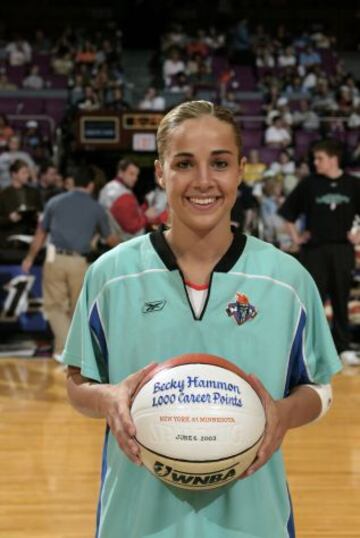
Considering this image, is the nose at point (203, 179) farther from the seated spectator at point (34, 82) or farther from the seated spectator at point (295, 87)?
the seated spectator at point (295, 87)

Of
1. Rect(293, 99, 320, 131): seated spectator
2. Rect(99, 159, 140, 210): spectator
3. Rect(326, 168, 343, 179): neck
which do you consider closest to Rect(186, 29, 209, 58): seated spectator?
Rect(293, 99, 320, 131): seated spectator

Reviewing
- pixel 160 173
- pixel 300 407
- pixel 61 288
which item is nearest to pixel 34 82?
pixel 61 288

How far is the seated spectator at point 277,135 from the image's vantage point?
15.0 metres

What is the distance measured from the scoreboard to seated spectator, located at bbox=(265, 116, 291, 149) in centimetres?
373

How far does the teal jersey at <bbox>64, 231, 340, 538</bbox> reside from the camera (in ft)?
5.63

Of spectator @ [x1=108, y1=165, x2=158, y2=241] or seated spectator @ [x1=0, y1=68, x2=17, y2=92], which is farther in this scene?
seated spectator @ [x1=0, y1=68, x2=17, y2=92]

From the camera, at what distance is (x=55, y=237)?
293 inches

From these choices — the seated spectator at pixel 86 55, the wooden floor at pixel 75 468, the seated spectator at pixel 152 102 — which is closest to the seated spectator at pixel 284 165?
the seated spectator at pixel 152 102

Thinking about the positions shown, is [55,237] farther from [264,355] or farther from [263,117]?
[263,117]

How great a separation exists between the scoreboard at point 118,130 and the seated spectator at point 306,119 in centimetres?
453

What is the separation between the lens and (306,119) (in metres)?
15.7

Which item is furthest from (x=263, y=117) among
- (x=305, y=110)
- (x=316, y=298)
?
(x=316, y=298)

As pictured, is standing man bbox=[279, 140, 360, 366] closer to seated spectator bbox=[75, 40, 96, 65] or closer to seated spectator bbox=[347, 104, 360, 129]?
seated spectator bbox=[347, 104, 360, 129]

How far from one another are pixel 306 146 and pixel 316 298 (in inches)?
547
